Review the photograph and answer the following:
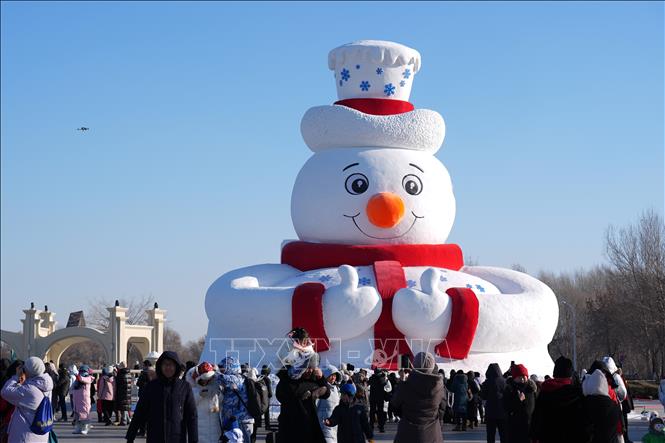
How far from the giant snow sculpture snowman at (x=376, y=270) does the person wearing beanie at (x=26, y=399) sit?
1260 cm

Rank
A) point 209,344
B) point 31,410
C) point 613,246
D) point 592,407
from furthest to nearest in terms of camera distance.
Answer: point 613,246, point 209,344, point 31,410, point 592,407

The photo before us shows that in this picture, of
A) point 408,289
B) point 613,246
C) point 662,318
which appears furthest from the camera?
point 613,246

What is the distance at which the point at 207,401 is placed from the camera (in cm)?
985

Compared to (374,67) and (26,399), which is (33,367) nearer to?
(26,399)

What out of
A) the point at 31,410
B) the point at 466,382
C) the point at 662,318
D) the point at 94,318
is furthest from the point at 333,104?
the point at 94,318

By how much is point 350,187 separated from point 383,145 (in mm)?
1421

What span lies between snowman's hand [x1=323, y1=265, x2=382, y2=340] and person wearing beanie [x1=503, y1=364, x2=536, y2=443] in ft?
31.3

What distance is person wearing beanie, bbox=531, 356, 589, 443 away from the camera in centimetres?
751

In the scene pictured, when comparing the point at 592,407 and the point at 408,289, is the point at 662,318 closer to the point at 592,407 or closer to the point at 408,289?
the point at 408,289

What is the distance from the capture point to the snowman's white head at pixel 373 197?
889 inches

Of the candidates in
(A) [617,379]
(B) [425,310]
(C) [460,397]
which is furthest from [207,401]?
(B) [425,310]

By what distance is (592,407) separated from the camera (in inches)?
295

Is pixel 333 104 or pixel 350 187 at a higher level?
pixel 333 104

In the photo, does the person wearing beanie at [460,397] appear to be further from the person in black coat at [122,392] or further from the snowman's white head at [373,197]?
the person in black coat at [122,392]
